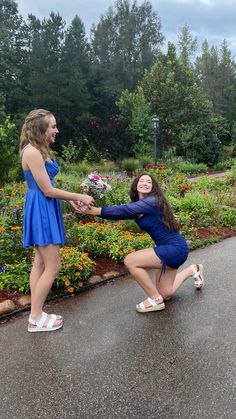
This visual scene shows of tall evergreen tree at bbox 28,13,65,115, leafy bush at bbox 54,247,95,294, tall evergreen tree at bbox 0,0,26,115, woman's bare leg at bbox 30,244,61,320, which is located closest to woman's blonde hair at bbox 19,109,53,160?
woman's bare leg at bbox 30,244,61,320

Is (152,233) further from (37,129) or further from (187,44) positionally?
(187,44)

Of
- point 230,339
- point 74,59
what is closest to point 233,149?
point 74,59

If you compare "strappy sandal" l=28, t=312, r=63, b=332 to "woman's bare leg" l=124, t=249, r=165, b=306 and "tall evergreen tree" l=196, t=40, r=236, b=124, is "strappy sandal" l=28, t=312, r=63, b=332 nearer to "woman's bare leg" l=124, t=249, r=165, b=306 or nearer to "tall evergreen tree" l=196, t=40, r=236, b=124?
"woman's bare leg" l=124, t=249, r=165, b=306

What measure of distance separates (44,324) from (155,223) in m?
1.21

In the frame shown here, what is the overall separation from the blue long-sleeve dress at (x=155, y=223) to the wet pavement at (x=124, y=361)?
487mm

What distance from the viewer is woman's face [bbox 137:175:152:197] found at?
10.4 feet

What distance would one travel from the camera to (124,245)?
436 cm

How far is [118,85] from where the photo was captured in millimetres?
32500

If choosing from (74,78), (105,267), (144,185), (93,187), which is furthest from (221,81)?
(144,185)

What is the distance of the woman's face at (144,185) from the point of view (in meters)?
3.17

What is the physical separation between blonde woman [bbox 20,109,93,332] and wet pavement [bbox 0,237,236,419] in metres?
0.24

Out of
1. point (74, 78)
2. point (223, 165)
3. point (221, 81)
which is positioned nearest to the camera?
point (223, 165)

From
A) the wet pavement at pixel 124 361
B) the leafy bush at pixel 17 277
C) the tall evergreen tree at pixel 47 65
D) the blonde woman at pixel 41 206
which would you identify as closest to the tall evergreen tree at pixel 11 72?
the tall evergreen tree at pixel 47 65

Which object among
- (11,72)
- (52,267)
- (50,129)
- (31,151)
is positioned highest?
(11,72)
